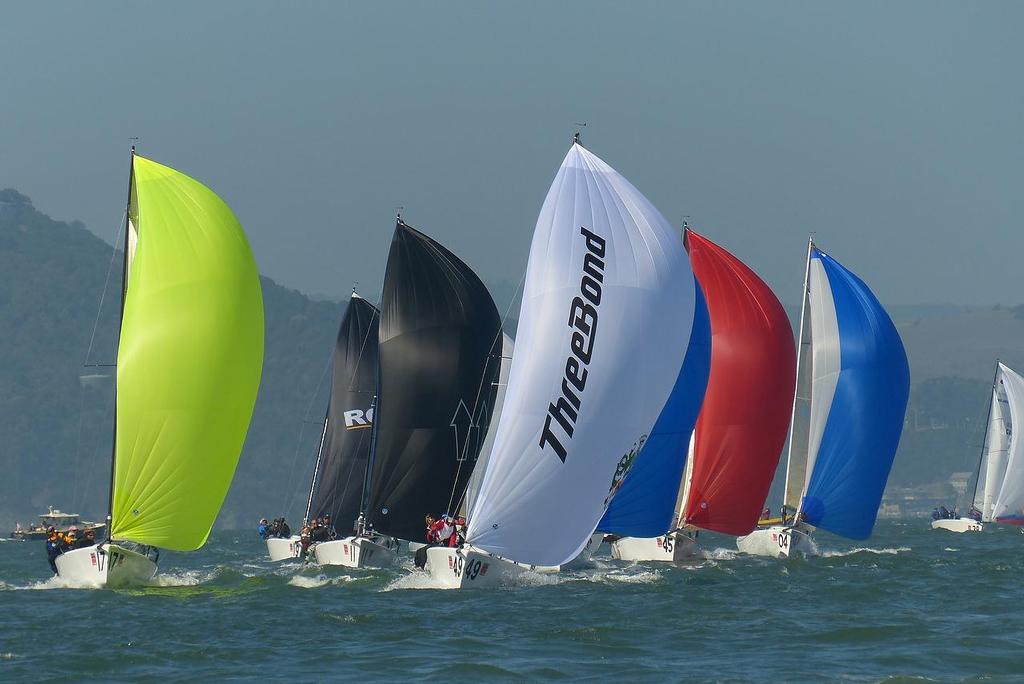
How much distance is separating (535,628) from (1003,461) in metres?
61.2

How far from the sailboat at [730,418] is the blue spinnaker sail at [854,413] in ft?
8.00

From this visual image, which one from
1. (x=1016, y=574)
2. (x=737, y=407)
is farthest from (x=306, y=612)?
(x=1016, y=574)

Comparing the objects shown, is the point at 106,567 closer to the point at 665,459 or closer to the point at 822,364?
the point at 665,459

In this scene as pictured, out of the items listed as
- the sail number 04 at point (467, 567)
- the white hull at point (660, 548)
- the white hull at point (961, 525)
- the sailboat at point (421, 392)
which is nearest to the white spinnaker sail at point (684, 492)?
the white hull at point (660, 548)

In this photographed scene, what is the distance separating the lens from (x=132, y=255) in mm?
30578

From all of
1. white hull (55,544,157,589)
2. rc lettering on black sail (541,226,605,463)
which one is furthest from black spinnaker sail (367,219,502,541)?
rc lettering on black sail (541,226,605,463)

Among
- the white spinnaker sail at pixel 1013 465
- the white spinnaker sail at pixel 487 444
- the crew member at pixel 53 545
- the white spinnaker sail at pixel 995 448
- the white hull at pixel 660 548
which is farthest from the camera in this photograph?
the white spinnaker sail at pixel 995 448

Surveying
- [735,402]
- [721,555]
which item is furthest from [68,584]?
[721,555]

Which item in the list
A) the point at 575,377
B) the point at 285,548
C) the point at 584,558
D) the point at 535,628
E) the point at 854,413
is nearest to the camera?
the point at 535,628

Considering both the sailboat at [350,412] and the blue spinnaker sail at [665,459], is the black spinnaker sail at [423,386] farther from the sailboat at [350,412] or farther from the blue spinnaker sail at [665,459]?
the sailboat at [350,412]

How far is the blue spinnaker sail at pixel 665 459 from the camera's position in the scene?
32781 mm

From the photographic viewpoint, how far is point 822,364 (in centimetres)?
4128

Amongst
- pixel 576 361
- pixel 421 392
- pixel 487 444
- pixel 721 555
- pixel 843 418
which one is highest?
pixel 576 361

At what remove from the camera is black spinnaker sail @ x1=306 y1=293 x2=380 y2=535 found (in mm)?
44406
